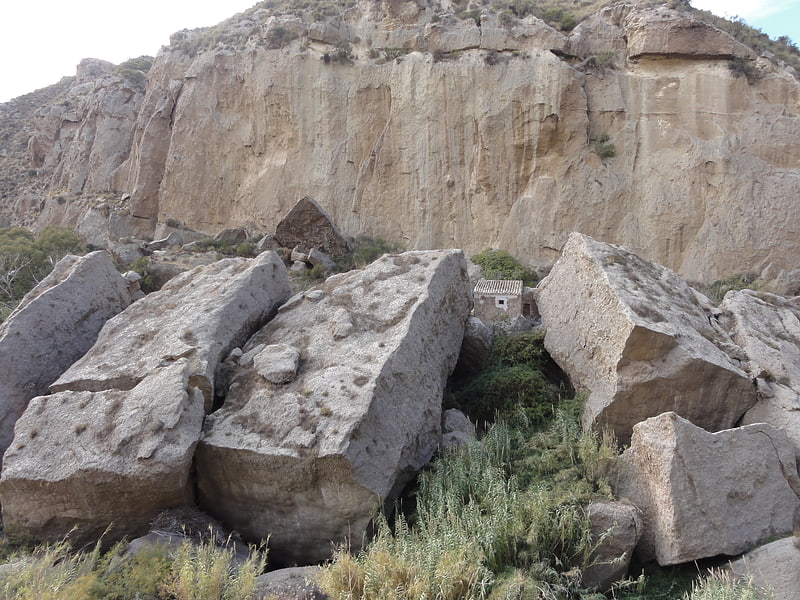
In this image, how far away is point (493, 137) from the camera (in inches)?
885

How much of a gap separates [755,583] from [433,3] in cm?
2660

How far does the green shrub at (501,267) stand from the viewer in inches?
757

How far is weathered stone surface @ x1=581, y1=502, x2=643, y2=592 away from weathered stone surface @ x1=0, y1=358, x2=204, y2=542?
145 inches

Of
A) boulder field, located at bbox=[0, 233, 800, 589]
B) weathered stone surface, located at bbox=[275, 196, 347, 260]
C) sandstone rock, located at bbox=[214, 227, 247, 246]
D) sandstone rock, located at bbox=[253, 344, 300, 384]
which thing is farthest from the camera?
sandstone rock, located at bbox=[214, 227, 247, 246]

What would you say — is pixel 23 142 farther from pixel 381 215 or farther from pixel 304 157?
pixel 381 215

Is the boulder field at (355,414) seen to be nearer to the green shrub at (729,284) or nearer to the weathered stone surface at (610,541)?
the weathered stone surface at (610,541)

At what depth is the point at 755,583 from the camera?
4652 millimetres

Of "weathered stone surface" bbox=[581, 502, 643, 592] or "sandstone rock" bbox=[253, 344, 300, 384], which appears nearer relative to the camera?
"weathered stone surface" bbox=[581, 502, 643, 592]

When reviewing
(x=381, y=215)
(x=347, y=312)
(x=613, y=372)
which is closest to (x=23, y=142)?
(x=381, y=215)

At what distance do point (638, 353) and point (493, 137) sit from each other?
17.3 metres

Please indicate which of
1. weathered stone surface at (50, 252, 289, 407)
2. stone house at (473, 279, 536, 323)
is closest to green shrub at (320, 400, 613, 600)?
weathered stone surface at (50, 252, 289, 407)

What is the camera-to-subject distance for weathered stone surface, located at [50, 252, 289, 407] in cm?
637

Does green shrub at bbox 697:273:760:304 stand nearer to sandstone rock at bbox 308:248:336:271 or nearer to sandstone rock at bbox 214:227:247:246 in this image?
sandstone rock at bbox 308:248:336:271

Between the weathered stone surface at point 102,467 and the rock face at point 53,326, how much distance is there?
1.16 meters
